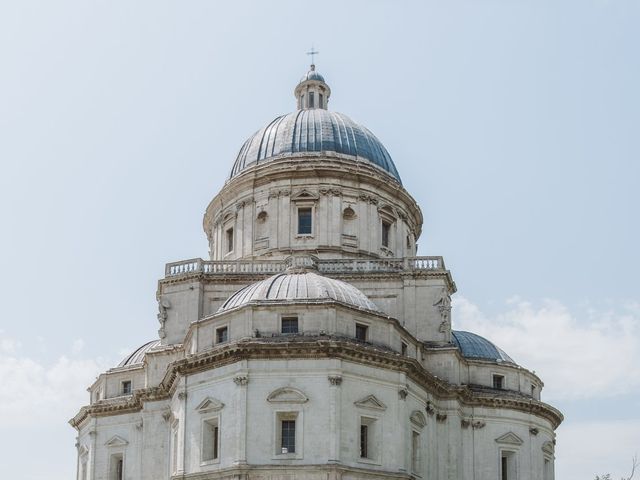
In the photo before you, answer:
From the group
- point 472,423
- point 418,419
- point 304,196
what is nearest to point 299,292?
point 418,419

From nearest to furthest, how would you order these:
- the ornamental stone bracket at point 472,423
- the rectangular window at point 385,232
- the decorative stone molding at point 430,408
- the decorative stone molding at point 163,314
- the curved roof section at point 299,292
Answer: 1. the curved roof section at point 299,292
2. the decorative stone molding at point 430,408
3. the decorative stone molding at point 163,314
4. the ornamental stone bracket at point 472,423
5. the rectangular window at point 385,232

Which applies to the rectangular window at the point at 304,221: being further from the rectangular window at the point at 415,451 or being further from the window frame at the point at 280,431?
the window frame at the point at 280,431

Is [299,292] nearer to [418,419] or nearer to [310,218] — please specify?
[418,419]

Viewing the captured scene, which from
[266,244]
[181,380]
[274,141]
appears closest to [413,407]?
[181,380]

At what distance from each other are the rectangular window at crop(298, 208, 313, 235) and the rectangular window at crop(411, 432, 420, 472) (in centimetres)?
1416

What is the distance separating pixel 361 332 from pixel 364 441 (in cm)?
468

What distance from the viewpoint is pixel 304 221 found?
57.4m

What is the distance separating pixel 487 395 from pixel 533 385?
5039 mm

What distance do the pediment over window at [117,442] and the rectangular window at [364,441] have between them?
1534cm

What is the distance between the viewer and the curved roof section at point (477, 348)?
55531mm

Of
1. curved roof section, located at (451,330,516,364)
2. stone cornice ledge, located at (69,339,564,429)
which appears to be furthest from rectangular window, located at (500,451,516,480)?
curved roof section, located at (451,330,516,364)

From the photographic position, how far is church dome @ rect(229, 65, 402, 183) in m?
60.0

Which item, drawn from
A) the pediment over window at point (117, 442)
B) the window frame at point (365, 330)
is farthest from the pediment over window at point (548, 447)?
the pediment over window at point (117, 442)

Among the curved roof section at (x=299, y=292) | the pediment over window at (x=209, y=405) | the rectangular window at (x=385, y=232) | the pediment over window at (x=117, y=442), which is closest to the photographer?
the pediment over window at (x=209, y=405)
